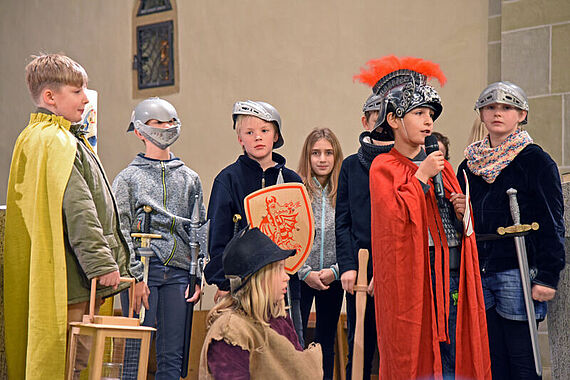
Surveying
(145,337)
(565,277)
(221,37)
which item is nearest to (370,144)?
(565,277)

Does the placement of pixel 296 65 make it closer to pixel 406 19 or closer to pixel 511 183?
pixel 406 19

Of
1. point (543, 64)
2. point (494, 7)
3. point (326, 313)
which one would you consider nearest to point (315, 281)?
point (326, 313)

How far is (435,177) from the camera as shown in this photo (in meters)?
3.76

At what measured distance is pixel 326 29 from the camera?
757cm

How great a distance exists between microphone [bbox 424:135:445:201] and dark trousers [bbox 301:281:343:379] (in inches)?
52.9

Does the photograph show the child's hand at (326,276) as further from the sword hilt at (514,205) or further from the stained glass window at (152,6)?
the stained glass window at (152,6)

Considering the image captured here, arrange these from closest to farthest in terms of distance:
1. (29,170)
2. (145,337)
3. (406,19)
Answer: (145,337)
(29,170)
(406,19)

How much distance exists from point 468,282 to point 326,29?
168 inches

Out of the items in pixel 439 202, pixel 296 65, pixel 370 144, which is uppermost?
pixel 296 65

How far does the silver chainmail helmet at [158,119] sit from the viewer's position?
16.4ft

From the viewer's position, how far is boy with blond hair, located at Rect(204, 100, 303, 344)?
4.41 meters

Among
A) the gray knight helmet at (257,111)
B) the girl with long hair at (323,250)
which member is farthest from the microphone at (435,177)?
the girl with long hair at (323,250)

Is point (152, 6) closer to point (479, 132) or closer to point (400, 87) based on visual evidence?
point (479, 132)

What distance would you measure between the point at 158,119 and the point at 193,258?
2.84 feet
